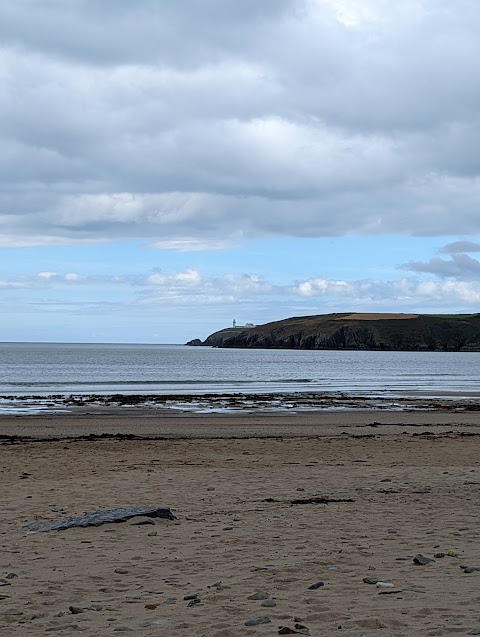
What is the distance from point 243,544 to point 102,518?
89.2 inches

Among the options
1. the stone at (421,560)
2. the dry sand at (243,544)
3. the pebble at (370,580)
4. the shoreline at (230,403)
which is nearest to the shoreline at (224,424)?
the shoreline at (230,403)

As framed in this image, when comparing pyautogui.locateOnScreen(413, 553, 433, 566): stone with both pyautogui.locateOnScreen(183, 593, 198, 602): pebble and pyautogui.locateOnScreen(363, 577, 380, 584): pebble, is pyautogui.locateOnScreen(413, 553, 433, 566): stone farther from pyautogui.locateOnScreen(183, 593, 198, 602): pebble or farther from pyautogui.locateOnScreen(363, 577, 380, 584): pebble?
pyautogui.locateOnScreen(183, 593, 198, 602): pebble

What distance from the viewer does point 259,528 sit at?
1011 centimetres

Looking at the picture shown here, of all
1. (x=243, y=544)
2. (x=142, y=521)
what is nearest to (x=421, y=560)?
(x=243, y=544)

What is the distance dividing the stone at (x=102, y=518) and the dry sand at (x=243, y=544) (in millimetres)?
201

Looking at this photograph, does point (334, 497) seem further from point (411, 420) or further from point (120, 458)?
point (411, 420)

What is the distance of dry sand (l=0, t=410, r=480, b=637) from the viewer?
21.1 ft

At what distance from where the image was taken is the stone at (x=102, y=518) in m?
10.1

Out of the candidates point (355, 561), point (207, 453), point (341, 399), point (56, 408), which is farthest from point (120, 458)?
point (341, 399)

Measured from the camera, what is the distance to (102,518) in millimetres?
10422

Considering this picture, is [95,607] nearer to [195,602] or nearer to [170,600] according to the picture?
[170,600]

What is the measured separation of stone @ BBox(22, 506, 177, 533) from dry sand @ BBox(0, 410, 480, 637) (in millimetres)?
201

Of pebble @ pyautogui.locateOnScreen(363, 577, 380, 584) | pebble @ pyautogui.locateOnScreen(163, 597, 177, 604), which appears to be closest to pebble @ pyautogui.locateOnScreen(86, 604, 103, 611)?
pebble @ pyautogui.locateOnScreen(163, 597, 177, 604)

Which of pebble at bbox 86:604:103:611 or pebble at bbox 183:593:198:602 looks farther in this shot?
pebble at bbox 183:593:198:602
